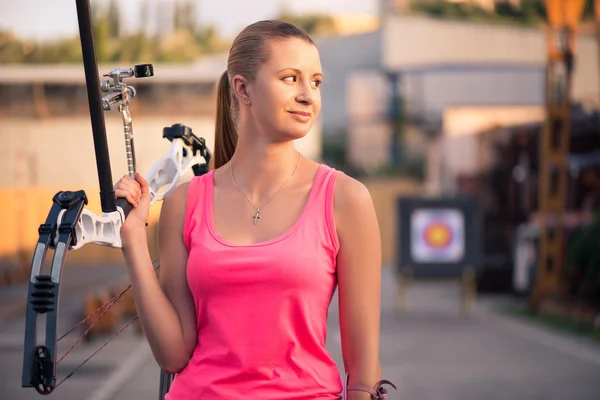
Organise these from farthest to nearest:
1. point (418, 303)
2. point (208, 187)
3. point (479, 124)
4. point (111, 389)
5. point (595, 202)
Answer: point (479, 124) → point (418, 303) → point (595, 202) → point (111, 389) → point (208, 187)

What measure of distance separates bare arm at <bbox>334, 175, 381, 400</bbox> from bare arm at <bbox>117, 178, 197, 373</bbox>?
0.36m

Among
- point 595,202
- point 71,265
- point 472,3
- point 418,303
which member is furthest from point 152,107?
point 595,202

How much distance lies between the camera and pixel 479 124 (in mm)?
42656

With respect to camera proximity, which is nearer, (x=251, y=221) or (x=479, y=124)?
(x=251, y=221)

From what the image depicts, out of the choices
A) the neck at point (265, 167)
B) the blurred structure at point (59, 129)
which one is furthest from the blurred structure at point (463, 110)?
the neck at point (265, 167)

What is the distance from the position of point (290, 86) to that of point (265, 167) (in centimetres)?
21

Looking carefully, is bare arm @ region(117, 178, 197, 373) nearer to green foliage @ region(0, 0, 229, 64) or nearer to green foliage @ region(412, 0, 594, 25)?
green foliage @ region(0, 0, 229, 64)

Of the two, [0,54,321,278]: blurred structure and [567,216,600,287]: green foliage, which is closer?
[567,216,600,287]: green foliage

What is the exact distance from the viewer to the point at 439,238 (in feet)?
80.7

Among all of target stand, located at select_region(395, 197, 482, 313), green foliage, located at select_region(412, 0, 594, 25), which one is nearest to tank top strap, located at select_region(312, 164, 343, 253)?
target stand, located at select_region(395, 197, 482, 313)

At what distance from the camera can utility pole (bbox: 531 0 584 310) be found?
67.8ft

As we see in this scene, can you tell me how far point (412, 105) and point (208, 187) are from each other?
47314 millimetres

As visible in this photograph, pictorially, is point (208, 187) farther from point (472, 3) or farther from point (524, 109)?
point (472, 3)

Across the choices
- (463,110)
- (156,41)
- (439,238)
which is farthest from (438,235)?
(156,41)
